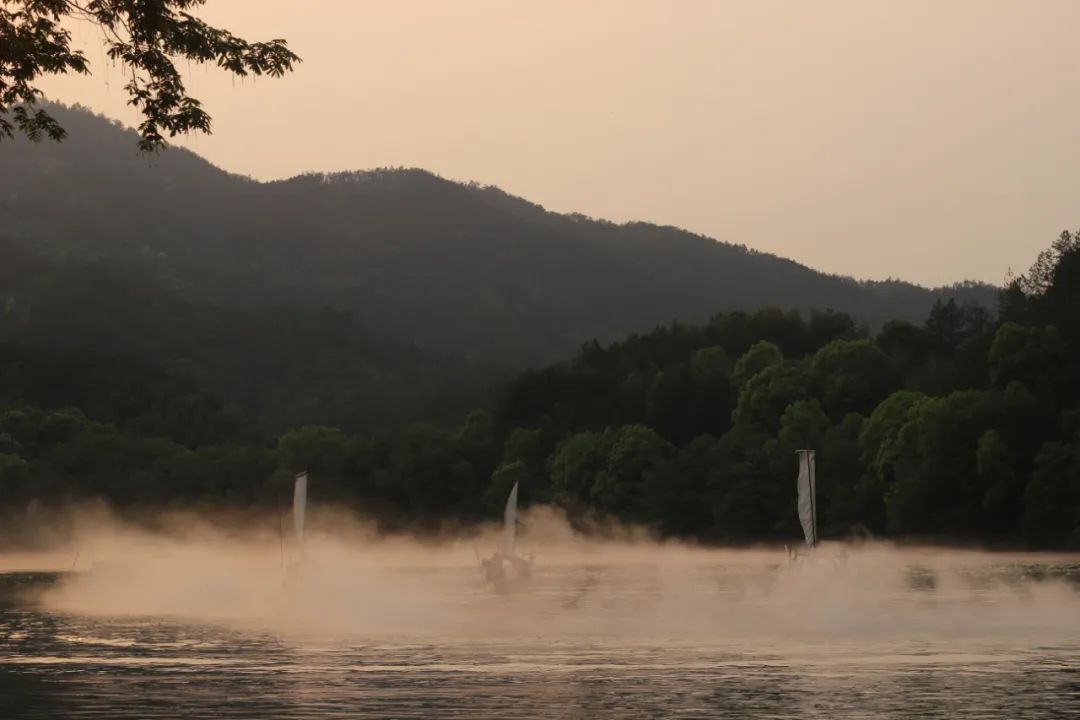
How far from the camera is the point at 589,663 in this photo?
188 feet

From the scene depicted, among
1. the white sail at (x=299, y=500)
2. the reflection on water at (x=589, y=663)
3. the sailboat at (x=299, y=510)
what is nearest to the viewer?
the reflection on water at (x=589, y=663)

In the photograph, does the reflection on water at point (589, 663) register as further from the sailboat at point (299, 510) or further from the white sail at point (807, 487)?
the white sail at point (807, 487)

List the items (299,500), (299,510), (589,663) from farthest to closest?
(299,510)
(299,500)
(589,663)

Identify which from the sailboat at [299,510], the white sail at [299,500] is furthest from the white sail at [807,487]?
the white sail at [299,500]

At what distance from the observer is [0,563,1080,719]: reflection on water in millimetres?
45594

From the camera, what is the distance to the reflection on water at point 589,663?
1795 inches

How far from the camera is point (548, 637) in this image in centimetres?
6850

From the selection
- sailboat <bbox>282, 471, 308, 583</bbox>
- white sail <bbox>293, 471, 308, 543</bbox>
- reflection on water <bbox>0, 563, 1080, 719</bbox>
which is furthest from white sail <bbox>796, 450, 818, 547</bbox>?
white sail <bbox>293, 471, 308, 543</bbox>

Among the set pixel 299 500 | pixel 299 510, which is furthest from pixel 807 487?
pixel 299 510

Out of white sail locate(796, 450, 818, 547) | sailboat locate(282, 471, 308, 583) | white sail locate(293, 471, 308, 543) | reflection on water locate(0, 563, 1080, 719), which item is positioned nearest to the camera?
reflection on water locate(0, 563, 1080, 719)

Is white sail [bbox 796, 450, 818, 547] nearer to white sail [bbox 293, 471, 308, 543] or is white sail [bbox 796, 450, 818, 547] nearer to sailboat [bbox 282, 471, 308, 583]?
sailboat [bbox 282, 471, 308, 583]

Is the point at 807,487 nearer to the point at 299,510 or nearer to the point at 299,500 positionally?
the point at 299,500

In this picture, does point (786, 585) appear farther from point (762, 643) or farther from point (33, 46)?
point (33, 46)

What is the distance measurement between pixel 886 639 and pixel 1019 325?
129471mm
